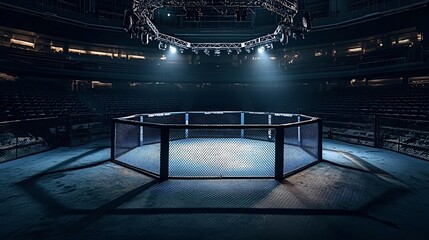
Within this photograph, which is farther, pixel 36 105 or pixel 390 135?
pixel 36 105

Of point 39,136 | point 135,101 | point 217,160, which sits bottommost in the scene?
point 217,160

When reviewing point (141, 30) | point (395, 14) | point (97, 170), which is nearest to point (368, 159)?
point (97, 170)

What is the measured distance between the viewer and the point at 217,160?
8094 millimetres

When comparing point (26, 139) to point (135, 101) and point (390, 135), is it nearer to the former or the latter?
point (135, 101)

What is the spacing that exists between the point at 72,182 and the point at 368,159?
30.1 feet

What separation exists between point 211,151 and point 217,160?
147 centimetres

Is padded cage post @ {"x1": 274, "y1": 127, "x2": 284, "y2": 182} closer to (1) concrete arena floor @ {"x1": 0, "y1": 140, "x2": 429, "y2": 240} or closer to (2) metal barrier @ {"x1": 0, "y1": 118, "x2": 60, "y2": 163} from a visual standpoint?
(1) concrete arena floor @ {"x1": 0, "y1": 140, "x2": 429, "y2": 240}

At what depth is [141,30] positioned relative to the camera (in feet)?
42.5

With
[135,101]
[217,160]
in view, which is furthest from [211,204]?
[135,101]

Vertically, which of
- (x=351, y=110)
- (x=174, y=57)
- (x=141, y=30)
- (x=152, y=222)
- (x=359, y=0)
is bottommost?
(x=152, y=222)

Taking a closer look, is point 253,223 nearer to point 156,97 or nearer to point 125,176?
point 125,176

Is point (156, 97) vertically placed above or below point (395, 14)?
below

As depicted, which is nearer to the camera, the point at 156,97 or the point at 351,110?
the point at 351,110

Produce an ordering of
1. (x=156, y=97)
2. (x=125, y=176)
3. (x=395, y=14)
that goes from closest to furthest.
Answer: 1. (x=125, y=176)
2. (x=395, y=14)
3. (x=156, y=97)
